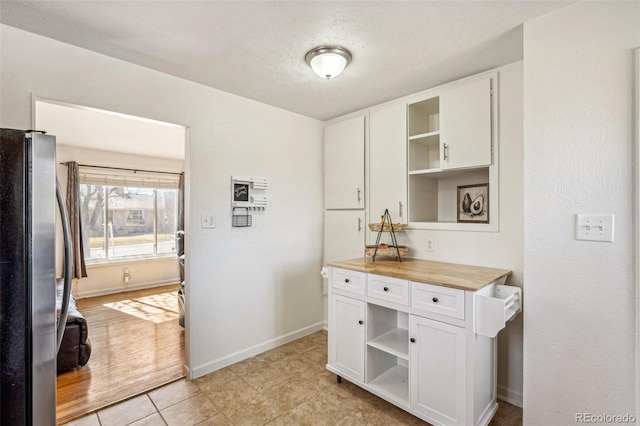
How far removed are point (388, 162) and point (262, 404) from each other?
2.19 meters

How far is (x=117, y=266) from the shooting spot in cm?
516

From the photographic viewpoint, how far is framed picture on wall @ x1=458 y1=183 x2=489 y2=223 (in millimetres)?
2351

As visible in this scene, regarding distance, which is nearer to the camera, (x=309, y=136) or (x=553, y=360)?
(x=553, y=360)

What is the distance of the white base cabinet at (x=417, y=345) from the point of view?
167cm

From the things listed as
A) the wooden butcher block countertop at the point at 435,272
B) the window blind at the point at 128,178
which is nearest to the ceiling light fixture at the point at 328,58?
the wooden butcher block countertop at the point at 435,272

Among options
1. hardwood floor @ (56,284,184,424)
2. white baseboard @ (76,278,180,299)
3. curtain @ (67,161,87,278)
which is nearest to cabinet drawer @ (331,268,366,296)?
hardwood floor @ (56,284,184,424)

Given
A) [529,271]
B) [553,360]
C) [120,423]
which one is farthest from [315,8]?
[120,423]

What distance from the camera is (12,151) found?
1.09 meters

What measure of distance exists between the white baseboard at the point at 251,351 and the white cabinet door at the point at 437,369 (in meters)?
1.49

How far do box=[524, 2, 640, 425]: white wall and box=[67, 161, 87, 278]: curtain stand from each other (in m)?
5.68

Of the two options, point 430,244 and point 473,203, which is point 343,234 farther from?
point 473,203

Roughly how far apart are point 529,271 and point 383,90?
5.70ft

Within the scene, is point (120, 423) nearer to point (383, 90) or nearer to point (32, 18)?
point (32, 18)

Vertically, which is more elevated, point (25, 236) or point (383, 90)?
point (383, 90)
